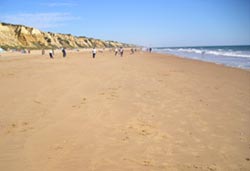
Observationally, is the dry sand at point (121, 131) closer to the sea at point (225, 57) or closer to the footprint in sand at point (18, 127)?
the footprint in sand at point (18, 127)

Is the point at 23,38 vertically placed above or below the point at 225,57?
above

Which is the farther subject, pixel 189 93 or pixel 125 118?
pixel 189 93

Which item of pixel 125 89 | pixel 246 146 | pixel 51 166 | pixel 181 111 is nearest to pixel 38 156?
pixel 51 166

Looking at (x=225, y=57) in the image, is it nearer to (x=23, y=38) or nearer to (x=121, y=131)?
(x=121, y=131)

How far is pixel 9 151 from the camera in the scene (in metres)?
5.34

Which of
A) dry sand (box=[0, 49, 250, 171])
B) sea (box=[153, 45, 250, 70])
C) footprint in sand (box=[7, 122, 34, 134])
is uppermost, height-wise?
footprint in sand (box=[7, 122, 34, 134])

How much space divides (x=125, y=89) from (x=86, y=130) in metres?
5.69

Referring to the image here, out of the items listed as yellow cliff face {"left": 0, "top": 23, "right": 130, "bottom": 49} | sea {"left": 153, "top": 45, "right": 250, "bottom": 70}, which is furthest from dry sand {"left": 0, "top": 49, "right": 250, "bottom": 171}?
yellow cliff face {"left": 0, "top": 23, "right": 130, "bottom": 49}

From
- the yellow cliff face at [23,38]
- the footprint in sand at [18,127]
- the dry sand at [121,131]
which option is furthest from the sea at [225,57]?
the yellow cliff face at [23,38]

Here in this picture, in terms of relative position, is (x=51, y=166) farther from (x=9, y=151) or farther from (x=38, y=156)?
(x=9, y=151)

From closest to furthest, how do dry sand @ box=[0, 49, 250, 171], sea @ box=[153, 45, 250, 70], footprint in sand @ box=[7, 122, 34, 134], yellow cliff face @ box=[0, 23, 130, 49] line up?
dry sand @ box=[0, 49, 250, 171], footprint in sand @ box=[7, 122, 34, 134], sea @ box=[153, 45, 250, 70], yellow cliff face @ box=[0, 23, 130, 49]

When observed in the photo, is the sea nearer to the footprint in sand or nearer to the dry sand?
the dry sand

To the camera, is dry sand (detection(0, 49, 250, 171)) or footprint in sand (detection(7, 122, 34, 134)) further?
footprint in sand (detection(7, 122, 34, 134))

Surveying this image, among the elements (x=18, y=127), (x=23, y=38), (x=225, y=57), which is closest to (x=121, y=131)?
(x=18, y=127)
